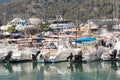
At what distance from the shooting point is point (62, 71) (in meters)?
38.0

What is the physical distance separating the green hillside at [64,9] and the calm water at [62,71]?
68.8 metres

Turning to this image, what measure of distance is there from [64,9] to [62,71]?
94.7 meters

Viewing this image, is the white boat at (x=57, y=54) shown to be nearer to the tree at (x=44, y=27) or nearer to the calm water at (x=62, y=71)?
the calm water at (x=62, y=71)

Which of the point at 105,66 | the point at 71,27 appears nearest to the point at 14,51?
the point at 105,66

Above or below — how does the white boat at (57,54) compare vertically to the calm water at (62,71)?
above

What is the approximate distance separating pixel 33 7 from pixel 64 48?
330ft

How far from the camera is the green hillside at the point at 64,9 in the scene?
121 meters

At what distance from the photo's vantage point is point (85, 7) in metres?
130

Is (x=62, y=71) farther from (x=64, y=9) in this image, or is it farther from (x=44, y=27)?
(x=64, y=9)

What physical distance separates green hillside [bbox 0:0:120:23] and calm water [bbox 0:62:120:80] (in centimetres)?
6883

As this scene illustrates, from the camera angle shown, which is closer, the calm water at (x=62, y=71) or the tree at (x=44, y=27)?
the calm water at (x=62, y=71)

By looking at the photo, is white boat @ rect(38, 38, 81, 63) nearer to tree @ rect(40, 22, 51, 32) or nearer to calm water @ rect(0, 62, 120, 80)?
calm water @ rect(0, 62, 120, 80)

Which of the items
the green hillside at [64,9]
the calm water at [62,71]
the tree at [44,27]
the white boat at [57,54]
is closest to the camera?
the calm water at [62,71]

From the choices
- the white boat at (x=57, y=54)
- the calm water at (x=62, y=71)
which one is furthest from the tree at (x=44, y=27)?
the calm water at (x=62, y=71)
